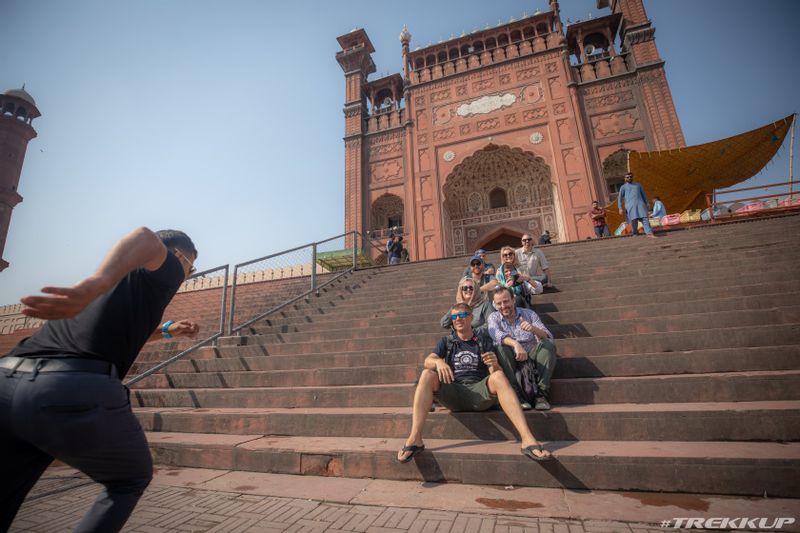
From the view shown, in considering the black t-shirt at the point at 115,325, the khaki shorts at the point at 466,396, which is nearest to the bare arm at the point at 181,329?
the black t-shirt at the point at 115,325

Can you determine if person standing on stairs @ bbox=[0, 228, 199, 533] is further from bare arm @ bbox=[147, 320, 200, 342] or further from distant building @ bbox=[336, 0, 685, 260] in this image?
distant building @ bbox=[336, 0, 685, 260]

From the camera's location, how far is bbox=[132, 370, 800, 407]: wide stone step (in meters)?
2.61

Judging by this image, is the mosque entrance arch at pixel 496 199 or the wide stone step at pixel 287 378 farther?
the mosque entrance arch at pixel 496 199

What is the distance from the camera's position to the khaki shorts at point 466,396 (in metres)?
2.69

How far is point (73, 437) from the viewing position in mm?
1133

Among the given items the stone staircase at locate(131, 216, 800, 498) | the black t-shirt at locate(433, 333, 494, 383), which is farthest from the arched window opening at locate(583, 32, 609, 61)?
the black t-shirt at locate(433, 333, 494, 383)

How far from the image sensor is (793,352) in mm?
2881

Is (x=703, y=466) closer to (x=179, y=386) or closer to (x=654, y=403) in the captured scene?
(x=654, y=403)

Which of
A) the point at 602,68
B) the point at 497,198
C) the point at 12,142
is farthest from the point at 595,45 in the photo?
the point at 12,142

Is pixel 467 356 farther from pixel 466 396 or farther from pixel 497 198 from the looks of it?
pixel 497 198

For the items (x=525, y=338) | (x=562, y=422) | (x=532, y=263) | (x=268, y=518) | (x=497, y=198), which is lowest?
(x=268, y=518)

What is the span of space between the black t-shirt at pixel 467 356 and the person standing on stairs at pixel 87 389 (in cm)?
210

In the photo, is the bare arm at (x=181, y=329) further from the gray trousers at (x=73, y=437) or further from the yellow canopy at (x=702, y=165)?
the yellow canopy at (x=702, y=165)

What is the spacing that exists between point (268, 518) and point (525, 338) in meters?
2.37
